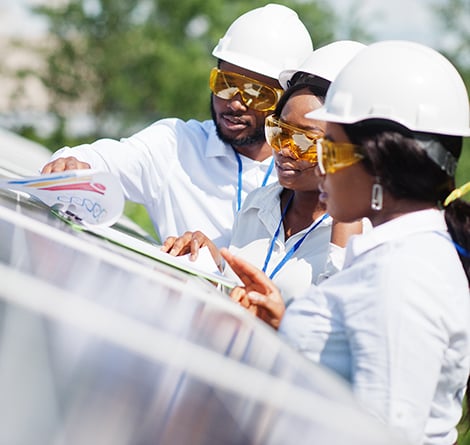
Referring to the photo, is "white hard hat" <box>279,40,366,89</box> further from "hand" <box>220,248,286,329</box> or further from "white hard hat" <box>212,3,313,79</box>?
"hand" <box>220,248,286,329</box>

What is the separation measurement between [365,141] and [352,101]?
12cm

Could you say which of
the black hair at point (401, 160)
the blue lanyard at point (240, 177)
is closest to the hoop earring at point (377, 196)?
the black hair at point (401, 160)

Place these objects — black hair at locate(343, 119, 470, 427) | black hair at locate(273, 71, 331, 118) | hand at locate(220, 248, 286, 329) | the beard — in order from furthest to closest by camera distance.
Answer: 1. the beard
2. black hair at locate(273, 71, 331, 118)
3. hand at locate(220, 248, 286, 329)
4. black hair at locate(343, 119, 470, 427)

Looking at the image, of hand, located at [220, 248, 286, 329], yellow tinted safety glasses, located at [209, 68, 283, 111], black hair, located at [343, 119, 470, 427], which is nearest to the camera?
black hair, located at [343, 119, 470, 427]

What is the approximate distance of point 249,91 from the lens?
4.39 meters

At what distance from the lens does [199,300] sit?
8.25 ft

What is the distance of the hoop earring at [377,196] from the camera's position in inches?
96.5

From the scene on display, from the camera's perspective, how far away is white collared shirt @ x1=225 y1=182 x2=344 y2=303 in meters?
3.32

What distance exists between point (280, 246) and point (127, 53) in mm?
20353

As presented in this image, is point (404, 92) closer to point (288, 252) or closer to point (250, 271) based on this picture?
point (250, 271)

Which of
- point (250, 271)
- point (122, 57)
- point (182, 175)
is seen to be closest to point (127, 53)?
point (122, 57)

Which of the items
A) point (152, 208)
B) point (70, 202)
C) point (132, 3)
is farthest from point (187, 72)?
point (70, 202)

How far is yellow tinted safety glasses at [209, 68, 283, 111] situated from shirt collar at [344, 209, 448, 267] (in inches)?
77.9

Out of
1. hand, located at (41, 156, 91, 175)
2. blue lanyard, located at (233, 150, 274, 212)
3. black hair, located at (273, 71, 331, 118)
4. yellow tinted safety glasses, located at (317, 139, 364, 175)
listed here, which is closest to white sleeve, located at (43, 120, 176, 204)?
blue lanyard, located at (233, 150, 274, 212)
